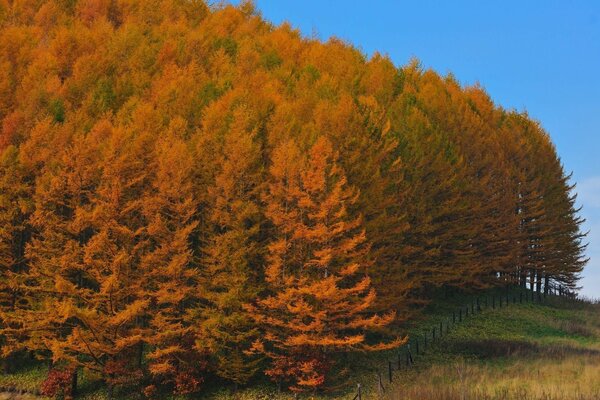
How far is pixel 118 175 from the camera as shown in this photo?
2798 cm

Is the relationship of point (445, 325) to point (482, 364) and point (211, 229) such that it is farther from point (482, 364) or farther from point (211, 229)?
point (211, 229)

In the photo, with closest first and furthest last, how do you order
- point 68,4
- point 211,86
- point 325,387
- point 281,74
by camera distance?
point 325,387 → point 211,86 → point 281,74 → point 68,4

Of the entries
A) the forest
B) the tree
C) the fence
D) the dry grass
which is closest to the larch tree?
A: the forest

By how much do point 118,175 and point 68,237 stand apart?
4499 mm

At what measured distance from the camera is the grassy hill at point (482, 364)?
67.2 ft

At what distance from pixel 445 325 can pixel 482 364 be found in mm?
9218

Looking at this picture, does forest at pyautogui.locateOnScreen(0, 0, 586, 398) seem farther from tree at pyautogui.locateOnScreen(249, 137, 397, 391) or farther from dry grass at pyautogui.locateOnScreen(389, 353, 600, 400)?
dry grass at pyautogui.locateOnScreen(389, 353, 600, 400)

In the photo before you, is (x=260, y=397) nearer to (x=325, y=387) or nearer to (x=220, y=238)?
(x=325, y=387)

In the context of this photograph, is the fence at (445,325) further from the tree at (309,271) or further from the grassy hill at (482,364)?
the tree at (309,271)

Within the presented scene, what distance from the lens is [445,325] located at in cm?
3738

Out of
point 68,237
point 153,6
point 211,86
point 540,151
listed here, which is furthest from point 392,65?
point 68,237

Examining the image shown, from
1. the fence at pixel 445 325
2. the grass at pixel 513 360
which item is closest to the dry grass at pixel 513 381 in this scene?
the grass at pixel 513 360

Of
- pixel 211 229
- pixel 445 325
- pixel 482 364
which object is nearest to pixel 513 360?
pixel 482 364

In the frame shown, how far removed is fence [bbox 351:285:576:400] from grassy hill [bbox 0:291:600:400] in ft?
0.57
